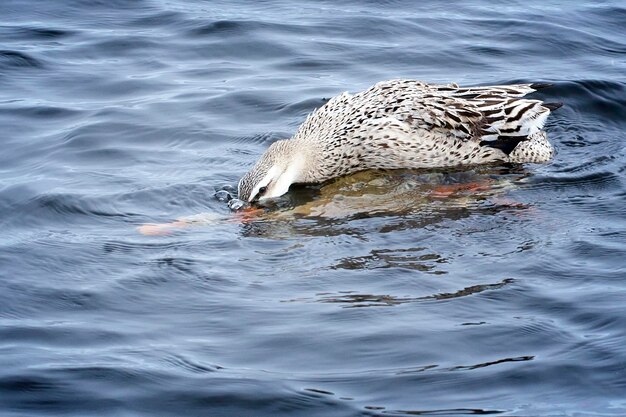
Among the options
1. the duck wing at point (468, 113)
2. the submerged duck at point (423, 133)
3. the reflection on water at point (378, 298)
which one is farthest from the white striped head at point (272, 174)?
the reflection on water at point (378, 298)

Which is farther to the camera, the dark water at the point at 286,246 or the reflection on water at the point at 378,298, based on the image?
the reflection on water at the point at 378,298

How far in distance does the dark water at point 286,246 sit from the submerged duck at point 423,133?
0.22 m

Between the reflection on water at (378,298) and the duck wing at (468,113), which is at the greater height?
the duck wing at (468,113)

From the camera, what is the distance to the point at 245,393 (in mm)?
7375

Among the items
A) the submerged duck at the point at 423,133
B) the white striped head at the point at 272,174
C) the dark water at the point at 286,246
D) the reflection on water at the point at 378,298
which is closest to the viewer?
the dark water at the point at 286,246

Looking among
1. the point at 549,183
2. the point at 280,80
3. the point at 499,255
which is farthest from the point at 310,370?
the point at 280,80

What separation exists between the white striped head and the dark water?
0.88ft

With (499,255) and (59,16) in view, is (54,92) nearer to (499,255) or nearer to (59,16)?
(59,16)

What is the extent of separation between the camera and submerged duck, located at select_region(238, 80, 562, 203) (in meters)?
12.4

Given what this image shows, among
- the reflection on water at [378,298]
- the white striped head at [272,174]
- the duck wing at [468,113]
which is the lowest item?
the reflection on water at [378,298]

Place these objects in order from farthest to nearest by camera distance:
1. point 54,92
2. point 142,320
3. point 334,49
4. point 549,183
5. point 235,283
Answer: point 334,49 → point 54,92 → point 549,183 → point 235,283 → point 142,320

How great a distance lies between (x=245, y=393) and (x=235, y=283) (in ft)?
6.31

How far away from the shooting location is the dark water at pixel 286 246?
7.55 metres

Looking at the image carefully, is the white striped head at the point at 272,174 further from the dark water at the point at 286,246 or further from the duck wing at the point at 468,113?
the duck wing at the point at 468,113
